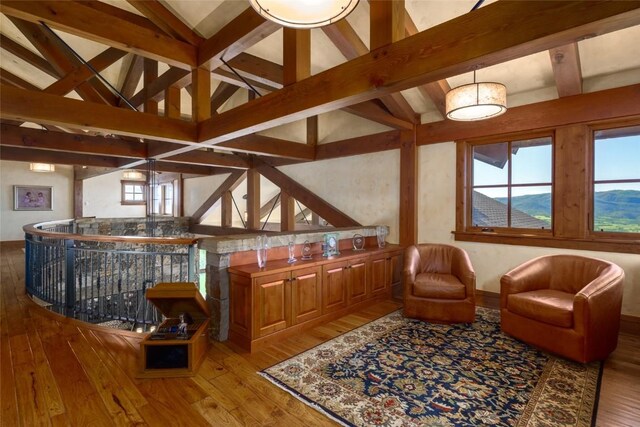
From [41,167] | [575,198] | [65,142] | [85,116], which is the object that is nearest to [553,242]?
[575,198]

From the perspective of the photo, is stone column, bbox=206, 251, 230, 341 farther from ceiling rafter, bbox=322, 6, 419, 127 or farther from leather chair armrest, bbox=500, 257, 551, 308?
leather chair armrest, bbox=500, 257, 551, 308

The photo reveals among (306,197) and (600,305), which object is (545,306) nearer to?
(600,305)

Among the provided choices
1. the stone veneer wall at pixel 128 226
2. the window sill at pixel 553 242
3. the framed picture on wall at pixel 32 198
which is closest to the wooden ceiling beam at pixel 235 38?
the window sill at pixel 553 242

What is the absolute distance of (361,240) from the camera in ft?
14.3

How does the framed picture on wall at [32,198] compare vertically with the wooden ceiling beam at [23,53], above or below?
below

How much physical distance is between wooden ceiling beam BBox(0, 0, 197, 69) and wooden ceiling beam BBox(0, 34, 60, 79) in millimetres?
2360

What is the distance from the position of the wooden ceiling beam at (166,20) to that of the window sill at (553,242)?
4.29 m

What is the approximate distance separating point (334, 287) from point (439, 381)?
152 centimetres

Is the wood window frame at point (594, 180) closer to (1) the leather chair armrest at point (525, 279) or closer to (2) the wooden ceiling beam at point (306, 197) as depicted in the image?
(1) the leather chair armrest at point (525, 279)

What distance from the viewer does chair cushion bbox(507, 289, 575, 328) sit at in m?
2.59

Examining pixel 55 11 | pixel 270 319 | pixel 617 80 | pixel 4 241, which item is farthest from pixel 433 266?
pixel 4 241

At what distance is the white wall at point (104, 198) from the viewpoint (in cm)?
976

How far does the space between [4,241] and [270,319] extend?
9.98m

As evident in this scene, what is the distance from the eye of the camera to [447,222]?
4375mm
